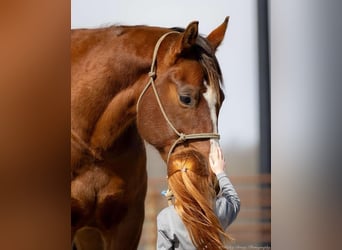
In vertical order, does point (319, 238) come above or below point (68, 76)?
below

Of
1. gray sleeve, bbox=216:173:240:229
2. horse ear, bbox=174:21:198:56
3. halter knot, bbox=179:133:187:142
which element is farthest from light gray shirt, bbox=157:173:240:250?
horse ear, bbox=174:21:198:56

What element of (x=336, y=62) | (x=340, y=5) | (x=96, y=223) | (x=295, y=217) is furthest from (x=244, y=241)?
(x=340, y=5)

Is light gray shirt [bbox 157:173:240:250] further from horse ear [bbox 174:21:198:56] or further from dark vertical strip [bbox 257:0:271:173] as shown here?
horse ear [bbox 174:21:198:56]

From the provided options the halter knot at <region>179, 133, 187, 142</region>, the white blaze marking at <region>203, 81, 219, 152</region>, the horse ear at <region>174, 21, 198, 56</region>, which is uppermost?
the horse ear at <region>174, 21, 198, 56</region>

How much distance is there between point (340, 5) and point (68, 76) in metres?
0.56

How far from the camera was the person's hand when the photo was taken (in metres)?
1.07

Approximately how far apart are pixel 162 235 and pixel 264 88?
34 cm

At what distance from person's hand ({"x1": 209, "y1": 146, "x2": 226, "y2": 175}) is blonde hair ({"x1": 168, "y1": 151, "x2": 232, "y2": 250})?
13 mm

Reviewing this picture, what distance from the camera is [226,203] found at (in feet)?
3.61

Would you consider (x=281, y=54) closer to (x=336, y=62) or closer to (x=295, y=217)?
(x=336, y=62)

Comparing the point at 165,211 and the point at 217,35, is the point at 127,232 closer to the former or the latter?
the point at 165,211

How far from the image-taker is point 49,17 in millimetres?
1123

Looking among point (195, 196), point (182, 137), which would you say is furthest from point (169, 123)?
point (195, 196)

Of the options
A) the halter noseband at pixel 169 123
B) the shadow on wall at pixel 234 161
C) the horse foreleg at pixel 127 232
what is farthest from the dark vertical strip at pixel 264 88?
the horse foreleg at pixel 127 232
